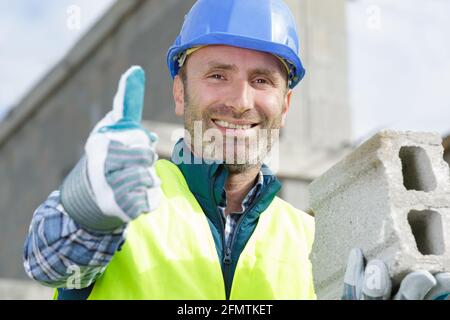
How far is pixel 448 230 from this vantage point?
330cm

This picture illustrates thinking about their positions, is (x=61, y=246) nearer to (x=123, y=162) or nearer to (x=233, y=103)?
(x=123, y=162)

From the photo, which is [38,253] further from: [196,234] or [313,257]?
[313,257]

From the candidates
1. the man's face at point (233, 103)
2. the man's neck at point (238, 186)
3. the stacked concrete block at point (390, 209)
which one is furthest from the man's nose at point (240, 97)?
the stacked concrete block at point (390, 209)

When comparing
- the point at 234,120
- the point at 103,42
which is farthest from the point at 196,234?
the point at 103,42

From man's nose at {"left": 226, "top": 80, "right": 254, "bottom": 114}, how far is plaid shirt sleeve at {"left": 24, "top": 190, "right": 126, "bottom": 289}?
2.69 ft

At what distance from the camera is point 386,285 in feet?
10.2

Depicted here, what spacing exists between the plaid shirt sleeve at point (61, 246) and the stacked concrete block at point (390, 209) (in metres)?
0.83

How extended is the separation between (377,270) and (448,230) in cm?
31

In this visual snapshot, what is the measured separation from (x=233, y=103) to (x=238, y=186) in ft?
1.14

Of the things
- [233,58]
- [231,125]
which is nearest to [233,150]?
[231,125]

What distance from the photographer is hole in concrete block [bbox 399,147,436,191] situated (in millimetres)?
3418

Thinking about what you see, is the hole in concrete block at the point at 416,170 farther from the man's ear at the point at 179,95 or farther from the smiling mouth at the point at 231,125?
the man's ear at the point at 179,95

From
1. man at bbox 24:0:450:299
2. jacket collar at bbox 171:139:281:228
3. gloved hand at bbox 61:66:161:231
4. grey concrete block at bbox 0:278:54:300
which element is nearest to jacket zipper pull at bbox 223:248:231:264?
man at bbox 24:0:450:299

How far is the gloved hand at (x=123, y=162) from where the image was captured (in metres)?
2.73
